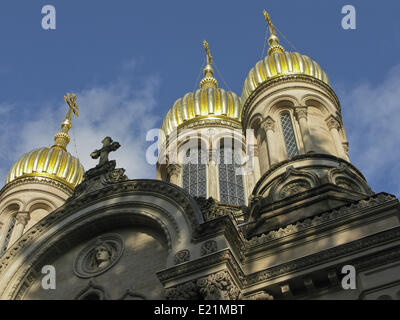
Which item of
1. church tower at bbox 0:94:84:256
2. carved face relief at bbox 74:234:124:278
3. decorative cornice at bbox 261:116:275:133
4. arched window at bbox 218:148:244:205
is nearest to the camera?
carved face relief at bbox 74:234:124:278

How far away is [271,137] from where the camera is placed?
70.0 feet

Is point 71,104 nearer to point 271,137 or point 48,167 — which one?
point 48,167

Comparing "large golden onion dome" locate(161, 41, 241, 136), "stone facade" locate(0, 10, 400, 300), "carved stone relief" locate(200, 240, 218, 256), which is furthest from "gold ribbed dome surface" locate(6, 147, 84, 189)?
"carved stone relief" locate(200, 240, 218, 256)

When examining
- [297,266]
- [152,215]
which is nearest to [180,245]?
[152,215]

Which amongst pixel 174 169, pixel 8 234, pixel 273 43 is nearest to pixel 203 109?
pixel 174 169

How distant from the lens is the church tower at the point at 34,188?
87.8 ft

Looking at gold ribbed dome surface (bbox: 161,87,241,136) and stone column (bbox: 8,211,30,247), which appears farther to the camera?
gold ribbed dome surface (bbox: 161,87,241,136)

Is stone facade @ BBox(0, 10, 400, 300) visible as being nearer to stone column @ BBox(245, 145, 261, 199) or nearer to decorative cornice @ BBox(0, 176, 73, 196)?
stone column @ BBox(245, 145, 261, 199)

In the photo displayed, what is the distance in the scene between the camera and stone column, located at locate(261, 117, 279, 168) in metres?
20.5

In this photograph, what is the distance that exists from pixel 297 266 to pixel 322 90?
10792 millimetres

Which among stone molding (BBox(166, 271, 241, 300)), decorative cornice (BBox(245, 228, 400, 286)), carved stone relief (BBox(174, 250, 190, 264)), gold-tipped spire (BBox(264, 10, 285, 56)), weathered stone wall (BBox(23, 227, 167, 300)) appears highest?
gold-tipped spire (BBox(264, 10, 285, 56))

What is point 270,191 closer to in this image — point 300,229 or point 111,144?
point 300,229
